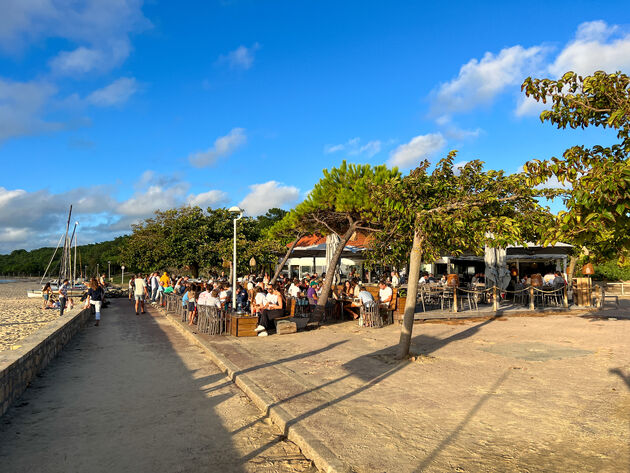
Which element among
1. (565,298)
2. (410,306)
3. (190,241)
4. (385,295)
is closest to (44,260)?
(190,241)

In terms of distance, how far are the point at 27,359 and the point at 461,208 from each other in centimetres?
681

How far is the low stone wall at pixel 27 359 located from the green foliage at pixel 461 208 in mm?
5808

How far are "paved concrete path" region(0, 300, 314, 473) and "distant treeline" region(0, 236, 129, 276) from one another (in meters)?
72.8

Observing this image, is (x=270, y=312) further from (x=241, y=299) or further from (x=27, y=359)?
(x=27, y=359)

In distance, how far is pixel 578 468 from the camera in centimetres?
351

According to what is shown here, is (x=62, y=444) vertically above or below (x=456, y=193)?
below

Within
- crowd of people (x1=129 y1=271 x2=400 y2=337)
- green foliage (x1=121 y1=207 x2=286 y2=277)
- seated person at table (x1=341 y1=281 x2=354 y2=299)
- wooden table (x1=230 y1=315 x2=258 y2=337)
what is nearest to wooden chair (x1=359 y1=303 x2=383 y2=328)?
crowd of people (x1=129 y1=271 x2=400 y2=337)

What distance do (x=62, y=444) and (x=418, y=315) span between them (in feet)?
34.2

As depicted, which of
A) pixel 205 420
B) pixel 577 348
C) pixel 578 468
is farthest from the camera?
pixel 577 348

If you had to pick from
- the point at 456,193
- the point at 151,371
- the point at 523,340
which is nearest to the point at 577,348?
the point at 523,340

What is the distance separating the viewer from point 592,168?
4820mm

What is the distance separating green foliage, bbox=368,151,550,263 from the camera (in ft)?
22.6

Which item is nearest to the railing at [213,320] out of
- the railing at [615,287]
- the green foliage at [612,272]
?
the railing at [615,287]

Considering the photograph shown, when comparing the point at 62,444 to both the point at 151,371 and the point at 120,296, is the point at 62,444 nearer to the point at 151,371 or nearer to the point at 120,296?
the point at 151,371
